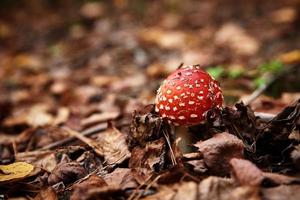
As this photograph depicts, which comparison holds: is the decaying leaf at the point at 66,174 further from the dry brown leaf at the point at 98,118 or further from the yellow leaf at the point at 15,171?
the dry brown leaf at the point at 98,118

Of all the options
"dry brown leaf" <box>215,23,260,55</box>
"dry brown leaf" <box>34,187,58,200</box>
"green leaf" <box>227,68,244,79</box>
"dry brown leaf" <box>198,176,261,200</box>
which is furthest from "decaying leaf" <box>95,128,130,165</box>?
"dry brown leaf" <box>215,23,260,55</box>

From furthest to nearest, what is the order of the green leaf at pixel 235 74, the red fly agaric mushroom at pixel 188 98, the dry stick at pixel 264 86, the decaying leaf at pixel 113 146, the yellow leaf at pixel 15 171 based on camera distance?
the green leaf at pixel 235 74
the dry stick at pixel 264 86
the decaying leaf at pixel 113 146
the red fly agaric mushroom at pixel 188 98
the yellow leaf at pixel 15 171

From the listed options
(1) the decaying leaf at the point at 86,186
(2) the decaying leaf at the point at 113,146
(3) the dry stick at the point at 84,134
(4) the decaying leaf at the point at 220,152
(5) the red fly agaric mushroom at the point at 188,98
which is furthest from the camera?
(3) the dry stick at the point at 84,134

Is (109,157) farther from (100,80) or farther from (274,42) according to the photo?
(274,42)

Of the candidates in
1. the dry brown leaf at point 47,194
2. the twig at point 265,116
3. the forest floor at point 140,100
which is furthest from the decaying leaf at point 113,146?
the twig at point 265,116

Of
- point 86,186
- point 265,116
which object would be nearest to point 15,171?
Result: point 86,186

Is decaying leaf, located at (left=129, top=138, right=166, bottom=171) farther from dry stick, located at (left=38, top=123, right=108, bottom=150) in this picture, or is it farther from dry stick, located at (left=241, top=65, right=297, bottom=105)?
dry stick, located at (left=241, top=65, right=297, bottom=105)
